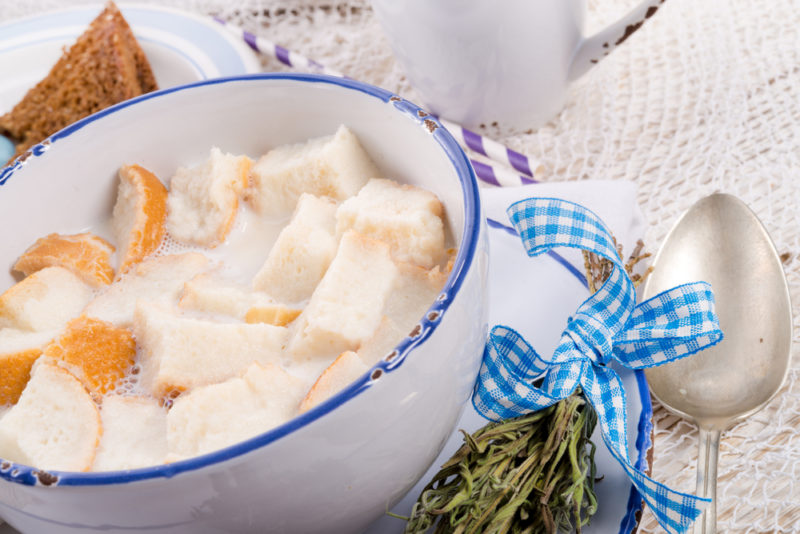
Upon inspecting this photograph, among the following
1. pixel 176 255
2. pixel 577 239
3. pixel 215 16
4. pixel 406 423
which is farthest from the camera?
pixel 215 16

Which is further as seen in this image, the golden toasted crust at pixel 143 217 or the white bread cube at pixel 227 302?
the golden toasted crust at pixel 143 217

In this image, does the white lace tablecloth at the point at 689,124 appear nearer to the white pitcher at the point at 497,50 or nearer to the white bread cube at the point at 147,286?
the white pitcher at the point at 497,50

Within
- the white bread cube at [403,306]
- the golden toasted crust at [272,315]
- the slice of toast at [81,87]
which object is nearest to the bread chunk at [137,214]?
the golden toasted crust at [272,315]

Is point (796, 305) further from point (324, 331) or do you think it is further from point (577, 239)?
point (324, 331)

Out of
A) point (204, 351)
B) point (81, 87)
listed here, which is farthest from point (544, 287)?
point (81, 87)

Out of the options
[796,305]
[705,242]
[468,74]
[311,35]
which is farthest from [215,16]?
[796,305]

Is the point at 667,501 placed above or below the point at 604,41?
below

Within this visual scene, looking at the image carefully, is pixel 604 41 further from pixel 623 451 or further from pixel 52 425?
pixel 52 425
